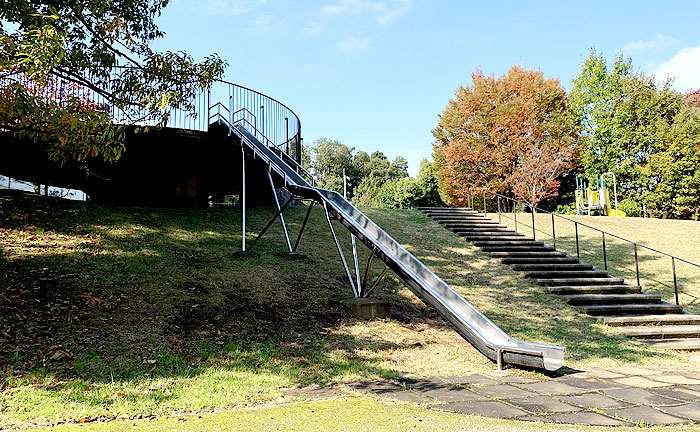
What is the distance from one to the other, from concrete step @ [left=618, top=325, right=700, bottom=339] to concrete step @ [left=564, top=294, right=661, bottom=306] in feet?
4.21

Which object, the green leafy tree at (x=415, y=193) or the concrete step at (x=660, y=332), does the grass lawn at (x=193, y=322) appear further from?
the green leafy tree at (x=415, y=193)

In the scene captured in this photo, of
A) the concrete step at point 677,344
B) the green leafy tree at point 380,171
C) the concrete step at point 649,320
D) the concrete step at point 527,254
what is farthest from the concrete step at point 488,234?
the green leafy tree at point 380,171

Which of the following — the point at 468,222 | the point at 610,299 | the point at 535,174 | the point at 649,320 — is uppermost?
the point at 535,174

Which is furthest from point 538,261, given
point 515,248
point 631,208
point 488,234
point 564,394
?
point 631,208

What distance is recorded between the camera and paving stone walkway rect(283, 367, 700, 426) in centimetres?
400

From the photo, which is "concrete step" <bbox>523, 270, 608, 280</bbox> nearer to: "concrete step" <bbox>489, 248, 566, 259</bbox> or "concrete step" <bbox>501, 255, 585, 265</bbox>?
"concrete step" <bbox>501, 255, 585, 265</bbox>

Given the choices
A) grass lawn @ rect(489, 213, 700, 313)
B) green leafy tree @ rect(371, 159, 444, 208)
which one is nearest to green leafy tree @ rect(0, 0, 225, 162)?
grass lawn @ rect(489, 213, 700, 313)

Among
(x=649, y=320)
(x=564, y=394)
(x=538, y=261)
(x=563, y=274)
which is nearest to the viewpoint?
(x=564, y=394)

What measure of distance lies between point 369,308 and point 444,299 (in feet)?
4.88

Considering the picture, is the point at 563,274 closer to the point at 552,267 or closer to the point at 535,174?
the point at 552,267

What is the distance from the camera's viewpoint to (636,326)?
8852mm

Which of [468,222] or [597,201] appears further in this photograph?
→ [597,201]

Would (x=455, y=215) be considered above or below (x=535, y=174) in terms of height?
below

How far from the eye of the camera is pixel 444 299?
6793 millimetres
